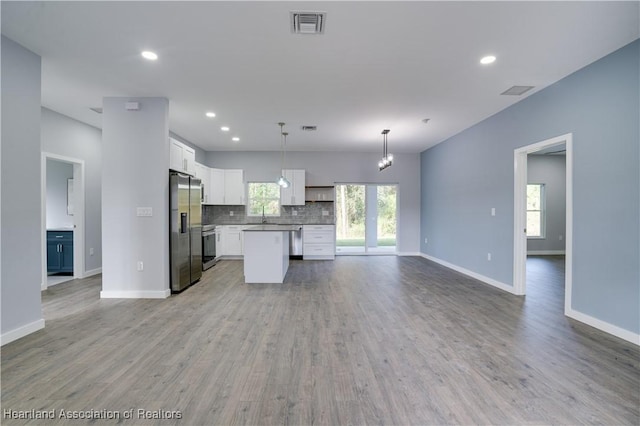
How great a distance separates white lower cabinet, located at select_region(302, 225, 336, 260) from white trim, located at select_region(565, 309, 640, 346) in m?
4.72

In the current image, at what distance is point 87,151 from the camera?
→ 5203 millimetres

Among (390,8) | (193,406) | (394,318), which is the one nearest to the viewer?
(193,406)

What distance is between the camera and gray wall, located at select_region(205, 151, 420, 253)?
24.4 feet

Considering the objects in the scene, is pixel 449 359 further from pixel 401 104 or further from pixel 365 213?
pixel 365 213

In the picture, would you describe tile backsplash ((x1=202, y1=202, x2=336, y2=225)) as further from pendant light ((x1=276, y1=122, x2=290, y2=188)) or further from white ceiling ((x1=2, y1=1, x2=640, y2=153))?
white ceiling ((x1=2, y1=1, x2=640, y2=153))

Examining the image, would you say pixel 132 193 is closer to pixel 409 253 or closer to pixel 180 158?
pixel 180 158

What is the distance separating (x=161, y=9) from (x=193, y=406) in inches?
116

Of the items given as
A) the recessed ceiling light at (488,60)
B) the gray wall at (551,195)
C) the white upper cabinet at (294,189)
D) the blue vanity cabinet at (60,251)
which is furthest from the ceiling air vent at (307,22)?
the gray wall at (551,195)

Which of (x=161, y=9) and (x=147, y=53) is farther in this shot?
(x=147, y=53)

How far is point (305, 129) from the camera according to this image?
17.7 ft

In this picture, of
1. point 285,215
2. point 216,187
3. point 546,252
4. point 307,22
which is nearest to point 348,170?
Result: point 285,215

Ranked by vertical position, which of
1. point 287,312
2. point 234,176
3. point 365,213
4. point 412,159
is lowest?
point 287,312

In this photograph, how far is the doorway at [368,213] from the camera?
7.91m

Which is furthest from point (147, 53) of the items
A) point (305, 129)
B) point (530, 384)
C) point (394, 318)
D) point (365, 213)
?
point (365, 213)
